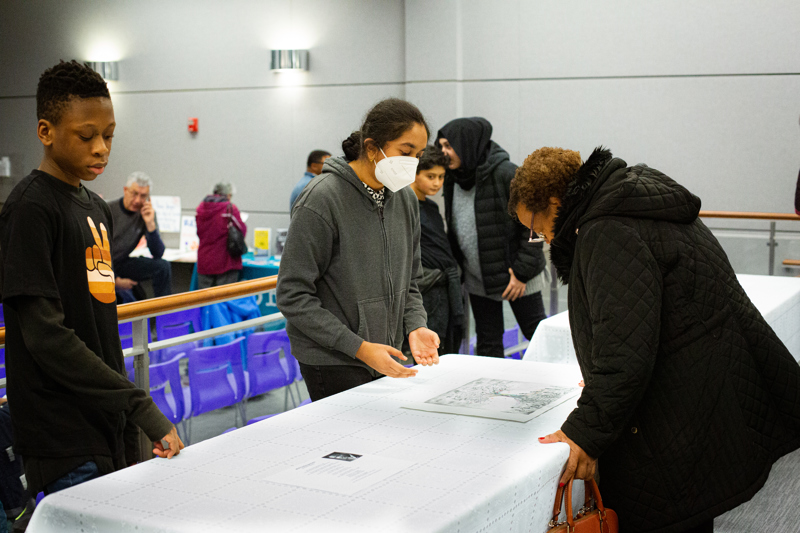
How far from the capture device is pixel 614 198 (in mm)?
1534

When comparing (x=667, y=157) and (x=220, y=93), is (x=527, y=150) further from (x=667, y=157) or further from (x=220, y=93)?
(x=220, y=93)

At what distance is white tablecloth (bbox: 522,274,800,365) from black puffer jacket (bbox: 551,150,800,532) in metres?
1.06

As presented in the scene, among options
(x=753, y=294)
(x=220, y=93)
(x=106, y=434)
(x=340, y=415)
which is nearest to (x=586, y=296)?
(x=340, y=415)

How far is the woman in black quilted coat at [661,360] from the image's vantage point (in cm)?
149

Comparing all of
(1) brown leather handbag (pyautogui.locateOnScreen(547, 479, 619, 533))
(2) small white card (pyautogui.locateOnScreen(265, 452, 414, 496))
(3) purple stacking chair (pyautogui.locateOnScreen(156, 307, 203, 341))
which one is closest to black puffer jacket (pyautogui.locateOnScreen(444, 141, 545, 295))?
(3) purple stacking chair (pyautogui.locateOnScreen(156, 307, 203, 341))

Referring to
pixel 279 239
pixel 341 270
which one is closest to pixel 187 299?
Result: pixel 341 270

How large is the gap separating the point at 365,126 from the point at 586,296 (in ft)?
2.68

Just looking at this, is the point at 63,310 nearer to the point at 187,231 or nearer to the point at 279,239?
the point at 279,239

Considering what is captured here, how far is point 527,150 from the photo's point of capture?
23.3 feet

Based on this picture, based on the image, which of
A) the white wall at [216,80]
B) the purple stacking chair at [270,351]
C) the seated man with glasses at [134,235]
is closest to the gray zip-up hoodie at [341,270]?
the purple stacking chair at [270,351]

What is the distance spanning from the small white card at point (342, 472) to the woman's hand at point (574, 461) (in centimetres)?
32

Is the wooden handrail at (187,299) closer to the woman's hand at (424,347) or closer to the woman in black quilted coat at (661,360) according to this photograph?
the woman's hand at (424,347)

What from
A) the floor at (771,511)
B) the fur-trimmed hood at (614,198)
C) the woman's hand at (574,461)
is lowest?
the floor at (771,511)

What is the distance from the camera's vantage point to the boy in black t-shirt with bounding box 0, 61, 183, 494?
1.42 meters
